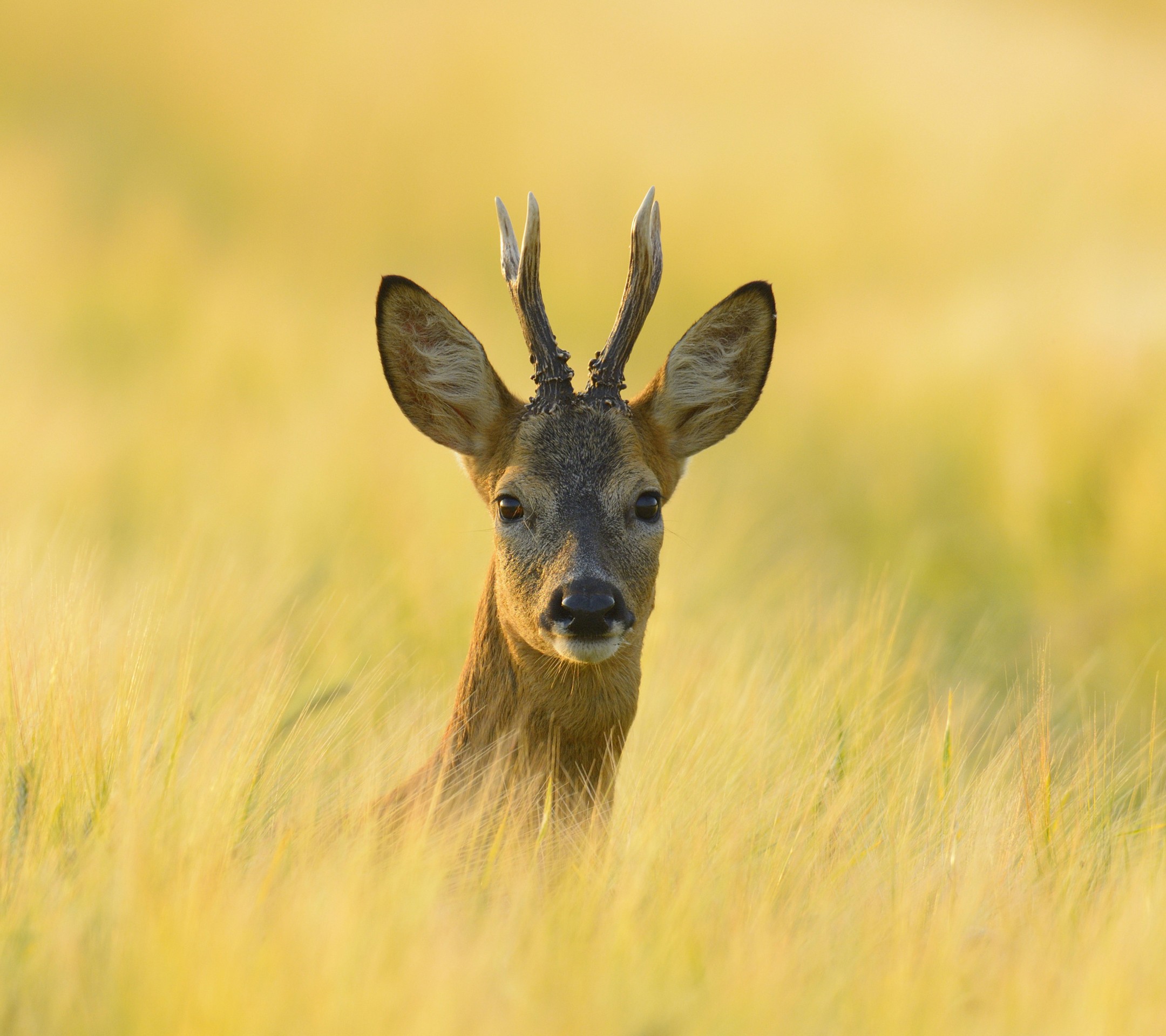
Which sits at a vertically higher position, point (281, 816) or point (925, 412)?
point (925, 412)

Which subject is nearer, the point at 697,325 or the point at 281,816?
the point at 281,816

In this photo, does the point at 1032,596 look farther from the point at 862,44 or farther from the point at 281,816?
the point at 862,44

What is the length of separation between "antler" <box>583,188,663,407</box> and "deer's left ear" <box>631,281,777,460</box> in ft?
0.58

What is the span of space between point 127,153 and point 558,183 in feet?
15.6

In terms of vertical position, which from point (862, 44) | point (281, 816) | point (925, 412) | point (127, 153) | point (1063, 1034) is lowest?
point (281, 816)

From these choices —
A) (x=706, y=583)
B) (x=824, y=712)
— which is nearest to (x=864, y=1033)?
(x=824, y=712)

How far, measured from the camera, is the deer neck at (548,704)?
4.18 meters

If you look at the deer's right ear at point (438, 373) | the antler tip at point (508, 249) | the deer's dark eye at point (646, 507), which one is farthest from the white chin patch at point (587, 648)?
the antler tip at point (508, 249)

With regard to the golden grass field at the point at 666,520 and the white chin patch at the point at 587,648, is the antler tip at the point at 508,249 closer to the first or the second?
the white chin patch at the point at 587,648

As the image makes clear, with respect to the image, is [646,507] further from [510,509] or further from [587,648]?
[587,648]

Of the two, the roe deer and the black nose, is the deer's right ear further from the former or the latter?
the black nose

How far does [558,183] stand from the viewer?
15352 mm

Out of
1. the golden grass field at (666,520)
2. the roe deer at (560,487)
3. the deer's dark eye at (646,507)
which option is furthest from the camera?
the deer's dark eye at (646,507)

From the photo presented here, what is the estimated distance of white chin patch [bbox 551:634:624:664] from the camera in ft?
13.1
